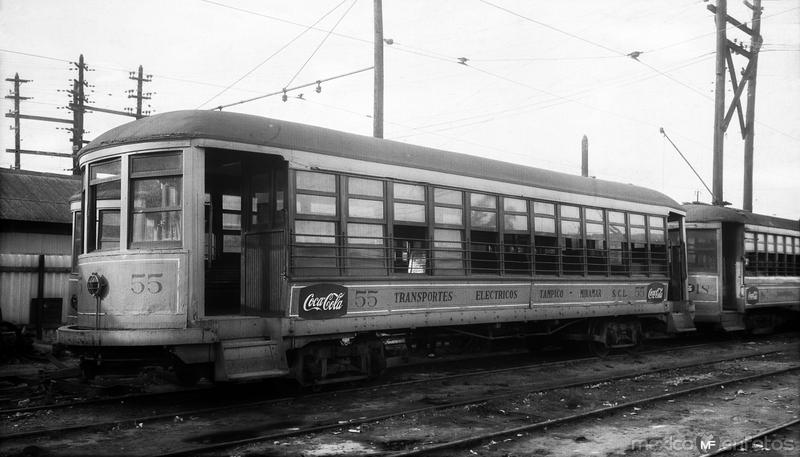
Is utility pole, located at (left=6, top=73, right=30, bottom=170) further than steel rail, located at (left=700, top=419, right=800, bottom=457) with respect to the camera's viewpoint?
Yes

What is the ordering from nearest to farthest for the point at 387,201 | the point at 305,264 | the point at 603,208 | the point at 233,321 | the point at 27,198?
the point at 233,321 → the point at 305,264 → the point at 387,201 → the point at 603,208 → the point at 27,198

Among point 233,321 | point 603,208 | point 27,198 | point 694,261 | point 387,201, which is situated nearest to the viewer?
point 233,321

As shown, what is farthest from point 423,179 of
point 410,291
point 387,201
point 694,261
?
point 694,261

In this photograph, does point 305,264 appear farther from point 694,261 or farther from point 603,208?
point 694,261

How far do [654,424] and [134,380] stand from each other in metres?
6.32

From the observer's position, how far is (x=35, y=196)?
19.5 m

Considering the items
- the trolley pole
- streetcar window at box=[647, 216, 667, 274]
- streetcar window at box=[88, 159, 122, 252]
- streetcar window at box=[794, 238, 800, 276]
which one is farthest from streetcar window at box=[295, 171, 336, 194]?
streetcar window at box=[794, 238, 800, 276]

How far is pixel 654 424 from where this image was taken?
778cm

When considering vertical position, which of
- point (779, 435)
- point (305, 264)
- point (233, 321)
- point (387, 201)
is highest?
point (387, 201)

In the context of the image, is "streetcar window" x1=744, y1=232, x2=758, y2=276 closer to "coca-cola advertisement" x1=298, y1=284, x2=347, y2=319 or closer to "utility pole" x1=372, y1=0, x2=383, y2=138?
"utility pole" x1=372, y1=0, x2=383, y2=138

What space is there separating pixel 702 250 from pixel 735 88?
706 centimetres

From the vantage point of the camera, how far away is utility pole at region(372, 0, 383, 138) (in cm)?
1449

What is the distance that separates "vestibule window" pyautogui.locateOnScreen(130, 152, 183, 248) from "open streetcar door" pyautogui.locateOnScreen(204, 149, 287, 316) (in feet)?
2.10

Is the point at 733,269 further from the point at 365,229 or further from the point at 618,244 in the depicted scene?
the point at 365,229
